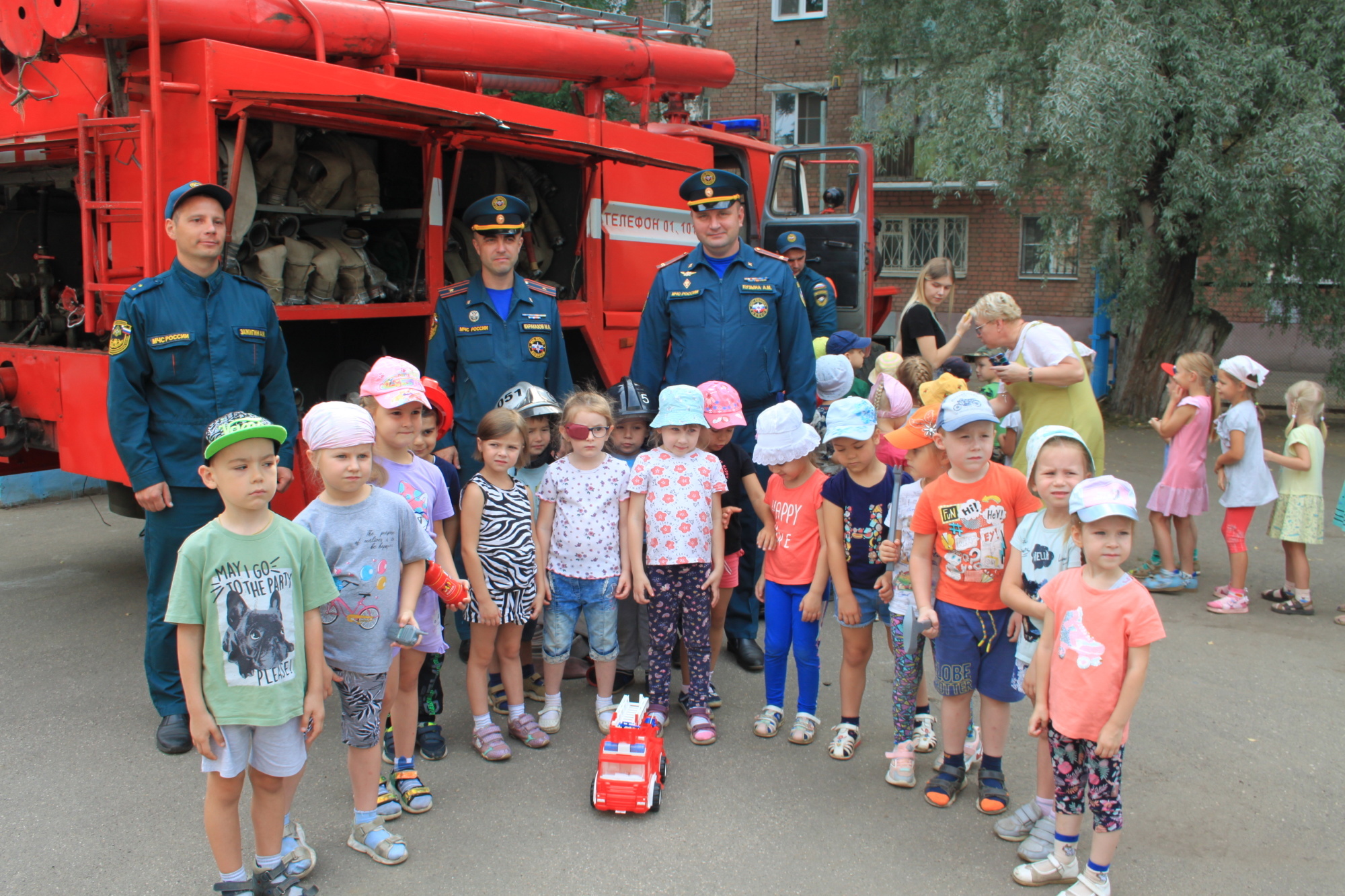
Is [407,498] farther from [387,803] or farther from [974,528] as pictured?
[974,528]

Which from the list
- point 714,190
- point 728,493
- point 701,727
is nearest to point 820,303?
point 714,190

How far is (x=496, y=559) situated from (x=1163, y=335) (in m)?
11.4

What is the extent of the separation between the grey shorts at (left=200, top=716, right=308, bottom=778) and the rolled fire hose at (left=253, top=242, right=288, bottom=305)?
7.71ft

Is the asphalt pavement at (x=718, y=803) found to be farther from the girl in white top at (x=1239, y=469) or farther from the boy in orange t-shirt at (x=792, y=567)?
the girl in white top at (x=1239, y=469)

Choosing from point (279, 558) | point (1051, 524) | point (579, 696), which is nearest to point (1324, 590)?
point (1051, 524)

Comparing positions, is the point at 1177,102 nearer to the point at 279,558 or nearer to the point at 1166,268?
the point at 1166,268

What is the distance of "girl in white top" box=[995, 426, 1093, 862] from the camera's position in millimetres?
3193

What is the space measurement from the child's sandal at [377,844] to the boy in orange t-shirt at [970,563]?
1780mm

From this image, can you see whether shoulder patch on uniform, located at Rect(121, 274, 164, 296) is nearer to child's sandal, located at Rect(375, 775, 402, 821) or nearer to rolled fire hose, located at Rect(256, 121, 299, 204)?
rolled fire hose, located at Rect(256, 121, 299, 204)

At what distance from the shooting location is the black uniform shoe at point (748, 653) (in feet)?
15.8

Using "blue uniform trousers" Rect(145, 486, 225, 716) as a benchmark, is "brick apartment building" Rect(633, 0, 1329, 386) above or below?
above

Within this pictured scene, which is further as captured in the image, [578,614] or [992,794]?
[578,614]

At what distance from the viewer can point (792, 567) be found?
398 centimetres

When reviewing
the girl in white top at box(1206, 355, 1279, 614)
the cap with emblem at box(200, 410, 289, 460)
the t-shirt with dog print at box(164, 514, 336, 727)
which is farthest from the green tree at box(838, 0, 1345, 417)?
the t-shirt with dog print at box(164, 514, 336, 727)
